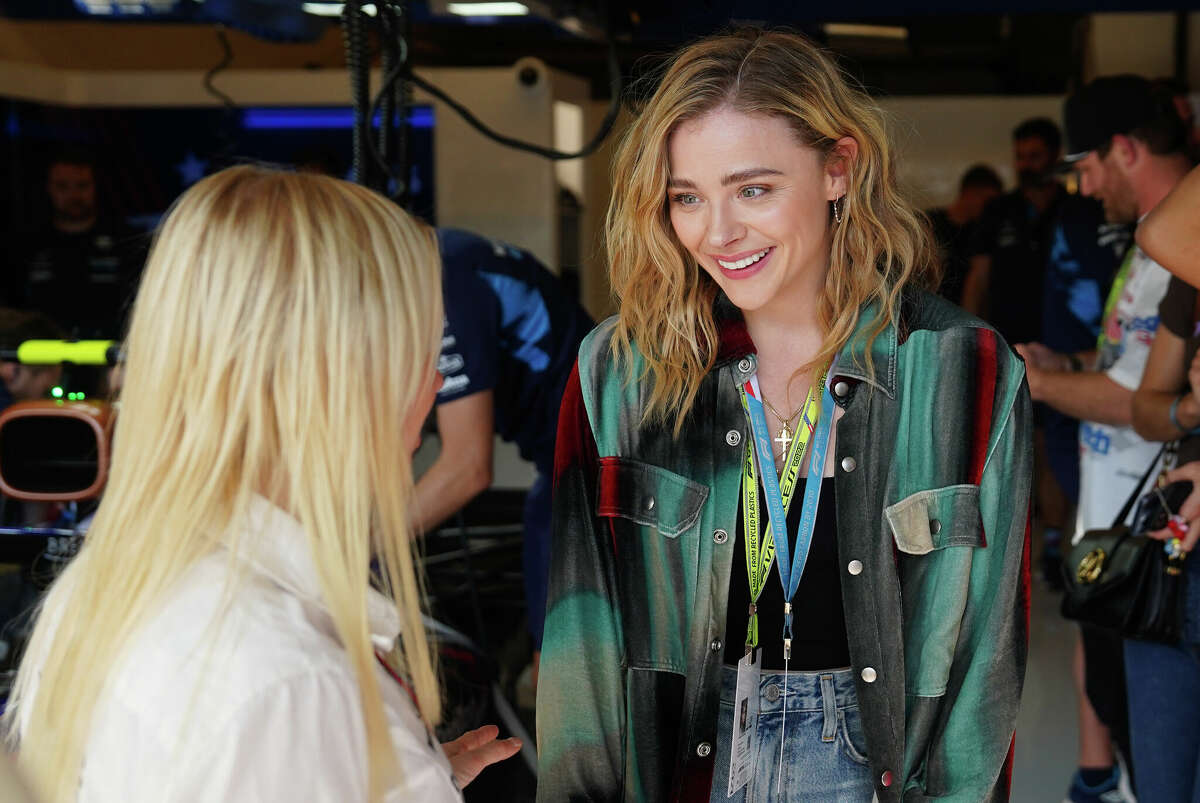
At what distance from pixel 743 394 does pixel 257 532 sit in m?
0.80

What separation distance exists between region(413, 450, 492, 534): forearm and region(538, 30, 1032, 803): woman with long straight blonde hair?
1012mm

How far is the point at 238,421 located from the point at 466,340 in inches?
64.8

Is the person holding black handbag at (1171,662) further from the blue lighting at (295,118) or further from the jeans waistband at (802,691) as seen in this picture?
the blue lighting at (295,118)

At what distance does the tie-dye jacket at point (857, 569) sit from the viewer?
1558 mm

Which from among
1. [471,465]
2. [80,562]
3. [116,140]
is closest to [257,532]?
[80,562]

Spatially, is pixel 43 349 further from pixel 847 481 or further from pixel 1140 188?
pixel 1140 188

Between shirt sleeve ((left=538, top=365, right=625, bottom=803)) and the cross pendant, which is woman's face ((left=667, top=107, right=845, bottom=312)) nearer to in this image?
the cross pendant

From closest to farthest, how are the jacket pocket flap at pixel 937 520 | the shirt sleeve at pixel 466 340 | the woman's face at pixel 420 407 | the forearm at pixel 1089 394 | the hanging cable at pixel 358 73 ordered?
the woman's face at pixel 420 407 → the jacket pocket flap at pixel 937 520 → the hanging cable at pixel 358 73 → the shirt sleeve at pixel 466 340 → the forearm at pixel 1089 394

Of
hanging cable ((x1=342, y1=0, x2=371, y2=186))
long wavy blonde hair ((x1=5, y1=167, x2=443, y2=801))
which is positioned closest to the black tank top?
long wavy blonde hair ((x1=5, y1=167, x2=443, y2=801))

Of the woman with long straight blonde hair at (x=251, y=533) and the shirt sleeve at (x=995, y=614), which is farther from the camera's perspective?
the shirt sleeve at (x=995, y=614)

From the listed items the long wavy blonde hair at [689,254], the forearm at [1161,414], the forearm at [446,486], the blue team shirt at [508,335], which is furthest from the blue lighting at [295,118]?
the long wavy blonde hair at [689,254]

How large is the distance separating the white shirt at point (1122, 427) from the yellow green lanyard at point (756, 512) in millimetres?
1463

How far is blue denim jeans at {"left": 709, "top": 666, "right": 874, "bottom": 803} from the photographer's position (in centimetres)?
156

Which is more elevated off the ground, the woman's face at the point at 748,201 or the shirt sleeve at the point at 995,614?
the woman's face at the point at 748,201
